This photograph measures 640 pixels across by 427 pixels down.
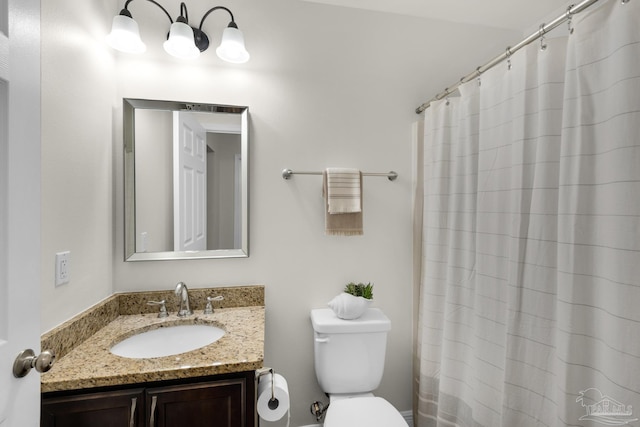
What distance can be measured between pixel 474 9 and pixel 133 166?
2028mm

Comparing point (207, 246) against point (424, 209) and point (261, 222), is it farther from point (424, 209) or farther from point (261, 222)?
point (424, 209)

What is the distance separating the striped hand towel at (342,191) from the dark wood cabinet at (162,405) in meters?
0.88

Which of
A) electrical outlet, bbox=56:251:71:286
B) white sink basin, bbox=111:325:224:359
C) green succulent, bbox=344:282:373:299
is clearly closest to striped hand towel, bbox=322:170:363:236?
green succulent, bbox=344:282:373:299

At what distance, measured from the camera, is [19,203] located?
26.7 inches

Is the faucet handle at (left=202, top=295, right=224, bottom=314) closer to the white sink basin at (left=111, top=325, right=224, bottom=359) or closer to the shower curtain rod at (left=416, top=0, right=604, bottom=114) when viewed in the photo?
the white sink basin at (left=111, top=325, right=224, bottom=359)

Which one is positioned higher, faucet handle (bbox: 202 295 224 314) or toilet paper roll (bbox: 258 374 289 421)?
faucet handle (bbox: 202 295 224 314)

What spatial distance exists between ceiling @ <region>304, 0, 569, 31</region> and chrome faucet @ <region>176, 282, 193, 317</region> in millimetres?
1635

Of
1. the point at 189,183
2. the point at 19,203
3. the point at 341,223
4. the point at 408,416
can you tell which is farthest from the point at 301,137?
the point at 408,416

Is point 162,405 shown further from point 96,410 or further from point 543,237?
point 543,237

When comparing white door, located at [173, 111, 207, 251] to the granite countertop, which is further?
white door, located at [173, 111, 207, 251]

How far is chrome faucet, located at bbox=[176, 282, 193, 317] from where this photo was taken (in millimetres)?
1427

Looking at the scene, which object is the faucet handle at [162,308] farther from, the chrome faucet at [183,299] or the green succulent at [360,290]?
the green succulent at [360,290]

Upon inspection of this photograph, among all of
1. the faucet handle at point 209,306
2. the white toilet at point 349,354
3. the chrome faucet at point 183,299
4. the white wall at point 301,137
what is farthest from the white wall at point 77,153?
the white toilet at point 349,354

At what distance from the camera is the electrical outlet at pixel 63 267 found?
1075mm
